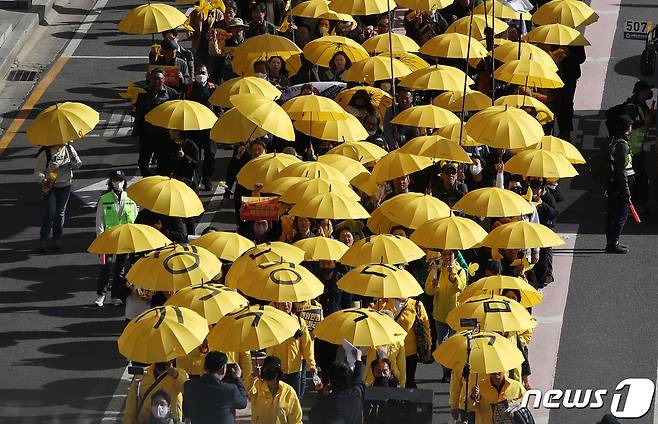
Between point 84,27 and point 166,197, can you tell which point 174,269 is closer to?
point 166,197

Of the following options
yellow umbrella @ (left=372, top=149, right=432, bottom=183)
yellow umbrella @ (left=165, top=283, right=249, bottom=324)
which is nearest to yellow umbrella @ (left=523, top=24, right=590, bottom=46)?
yellow umbrella @ (left=372, top=149, right=432, bottom=183)

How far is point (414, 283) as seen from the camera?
1881 centimetres

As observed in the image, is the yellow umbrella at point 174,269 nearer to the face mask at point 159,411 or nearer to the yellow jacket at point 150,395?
the yellow jacket at point 150,395

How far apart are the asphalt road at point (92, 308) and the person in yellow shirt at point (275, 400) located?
2826mm


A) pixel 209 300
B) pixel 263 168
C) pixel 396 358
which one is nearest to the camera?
pixel 209 300

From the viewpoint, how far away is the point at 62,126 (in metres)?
22.8

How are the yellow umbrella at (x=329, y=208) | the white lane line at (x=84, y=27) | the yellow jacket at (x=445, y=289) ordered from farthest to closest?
1. the white lane line at (x=84, y=27)
2. the yellow umbrella at (x=329, y=208)
3. the yellow jacket at (x=445, y=289)

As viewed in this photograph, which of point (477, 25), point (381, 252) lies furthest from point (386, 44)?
point (381, 252)

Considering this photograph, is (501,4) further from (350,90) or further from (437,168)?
(437,168)

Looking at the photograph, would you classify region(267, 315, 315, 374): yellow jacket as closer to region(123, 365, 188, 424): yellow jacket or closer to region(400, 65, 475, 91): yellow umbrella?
region(123, 365, 188, 424): yellow jacket

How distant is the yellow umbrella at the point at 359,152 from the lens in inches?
881

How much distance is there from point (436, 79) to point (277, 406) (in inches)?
326

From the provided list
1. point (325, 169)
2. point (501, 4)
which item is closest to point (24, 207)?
point (325, 169)

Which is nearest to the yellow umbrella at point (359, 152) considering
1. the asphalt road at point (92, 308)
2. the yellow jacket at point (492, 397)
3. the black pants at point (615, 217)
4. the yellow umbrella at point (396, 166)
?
the yellow umbrella at point (396, 166)
